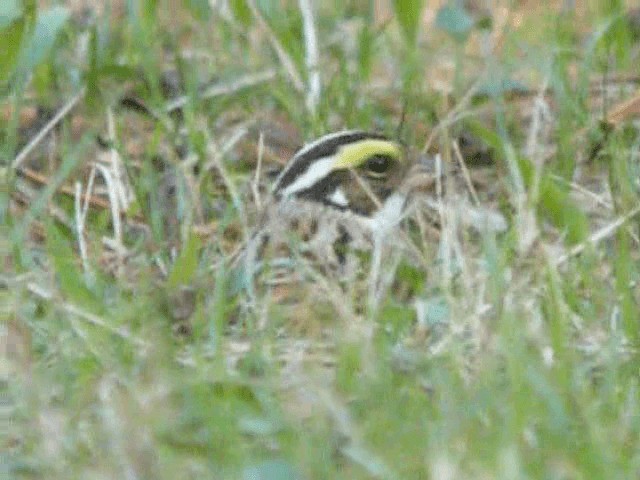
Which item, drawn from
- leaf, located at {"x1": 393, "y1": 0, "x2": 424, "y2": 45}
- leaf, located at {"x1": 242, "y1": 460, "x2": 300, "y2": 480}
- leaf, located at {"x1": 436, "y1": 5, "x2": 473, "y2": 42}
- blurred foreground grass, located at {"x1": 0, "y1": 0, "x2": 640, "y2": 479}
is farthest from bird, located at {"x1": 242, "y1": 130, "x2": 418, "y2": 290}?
leaf, located at {"x1": 242, "y1": 460, "x2": 300, "y2": 480}

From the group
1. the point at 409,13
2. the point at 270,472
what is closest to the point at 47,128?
the point at 409,13

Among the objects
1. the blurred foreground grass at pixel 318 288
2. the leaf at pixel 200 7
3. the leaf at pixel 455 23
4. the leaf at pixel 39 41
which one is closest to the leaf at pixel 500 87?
the blurred foreground grass at pixel 318 288

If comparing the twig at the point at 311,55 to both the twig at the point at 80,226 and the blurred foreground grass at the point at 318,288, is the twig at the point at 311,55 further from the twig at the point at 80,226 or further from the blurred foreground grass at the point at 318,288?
the twig at the point at 80,226

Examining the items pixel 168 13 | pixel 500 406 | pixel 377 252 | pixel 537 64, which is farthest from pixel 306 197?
pixel 168 13

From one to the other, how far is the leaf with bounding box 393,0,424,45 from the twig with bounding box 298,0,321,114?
0.22 metres

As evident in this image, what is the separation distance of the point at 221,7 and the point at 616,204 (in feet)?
5.25

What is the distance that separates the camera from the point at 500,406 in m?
3.66

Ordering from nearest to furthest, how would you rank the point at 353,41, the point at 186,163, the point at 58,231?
1. the point at 58,231
2. the point at 186,163
3. the point at 353,41

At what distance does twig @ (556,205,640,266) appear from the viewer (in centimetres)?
453

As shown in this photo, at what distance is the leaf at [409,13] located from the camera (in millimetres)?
5578

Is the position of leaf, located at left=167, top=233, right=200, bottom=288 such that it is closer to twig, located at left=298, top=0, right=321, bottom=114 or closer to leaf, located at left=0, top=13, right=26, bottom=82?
leaf, located at left=0, top=13, right=26, bottom=82

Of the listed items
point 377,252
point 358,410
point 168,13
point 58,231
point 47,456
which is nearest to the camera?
point 47,456

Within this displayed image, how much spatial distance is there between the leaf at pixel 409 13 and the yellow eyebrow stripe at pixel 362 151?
60cm

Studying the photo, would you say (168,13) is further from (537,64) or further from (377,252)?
(377,252)
